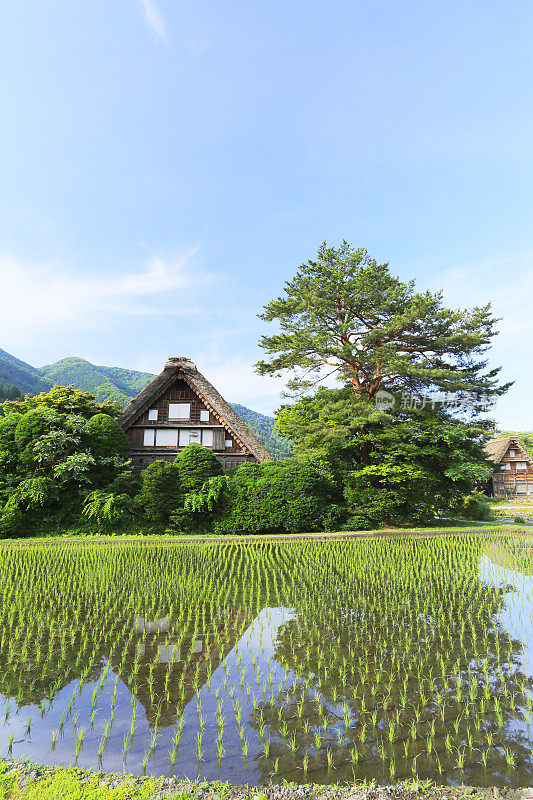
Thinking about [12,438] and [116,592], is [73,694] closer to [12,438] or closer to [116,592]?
[116,592]

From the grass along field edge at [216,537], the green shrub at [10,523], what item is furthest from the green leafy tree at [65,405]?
the grass along field edge at [216,537]

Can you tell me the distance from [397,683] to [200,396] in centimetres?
2051

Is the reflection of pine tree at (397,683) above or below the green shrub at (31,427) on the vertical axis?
below

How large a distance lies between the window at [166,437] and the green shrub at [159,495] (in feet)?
18.7

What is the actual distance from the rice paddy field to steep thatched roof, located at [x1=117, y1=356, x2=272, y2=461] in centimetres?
1382

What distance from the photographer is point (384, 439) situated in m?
19.0

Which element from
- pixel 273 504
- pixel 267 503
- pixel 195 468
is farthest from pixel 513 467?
pixel 195 468

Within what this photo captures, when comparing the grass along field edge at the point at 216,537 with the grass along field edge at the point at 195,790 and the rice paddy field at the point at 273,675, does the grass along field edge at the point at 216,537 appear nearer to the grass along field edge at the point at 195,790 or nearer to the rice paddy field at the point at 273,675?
the rice paddy field at the point at 273,675

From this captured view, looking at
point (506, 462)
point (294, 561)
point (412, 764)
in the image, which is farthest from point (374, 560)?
point (506, 462)

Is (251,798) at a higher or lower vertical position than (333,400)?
lower

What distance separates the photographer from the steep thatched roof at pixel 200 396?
75.8 feet

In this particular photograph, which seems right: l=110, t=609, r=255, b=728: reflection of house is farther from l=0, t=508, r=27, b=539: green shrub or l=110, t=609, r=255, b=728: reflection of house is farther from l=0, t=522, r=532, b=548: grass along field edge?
l=0, t=508, r=27, b=539: green shrub

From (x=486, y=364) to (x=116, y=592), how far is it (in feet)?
63.5

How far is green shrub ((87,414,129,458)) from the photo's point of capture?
1930 cm
